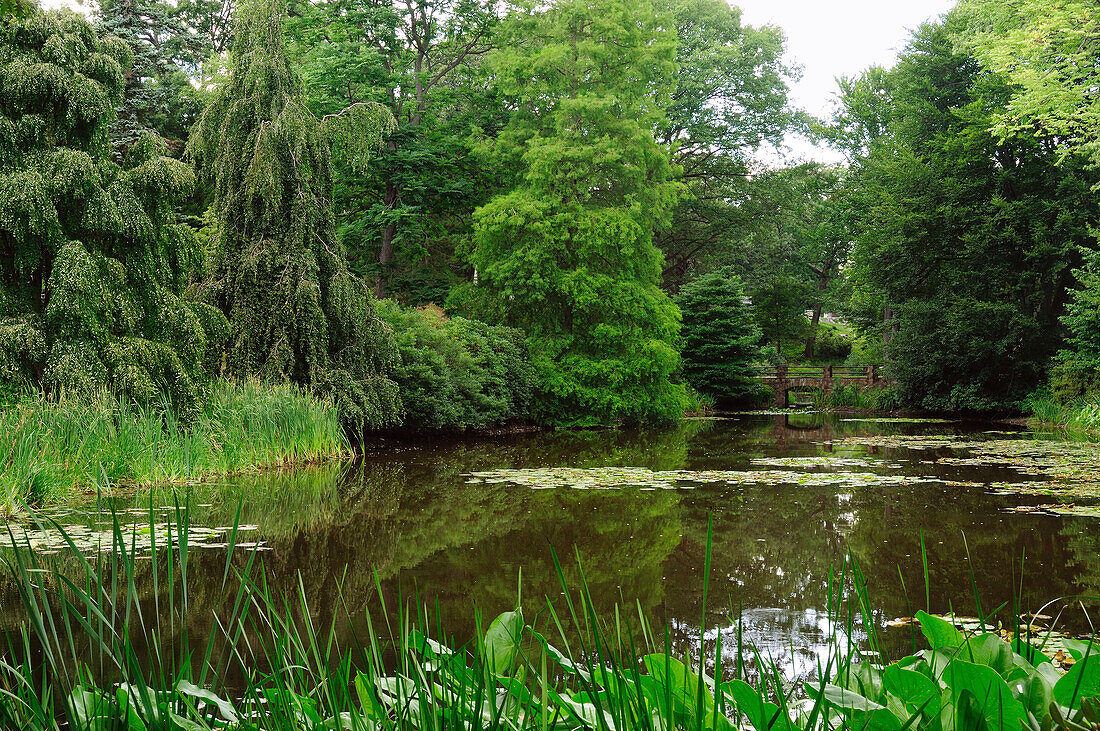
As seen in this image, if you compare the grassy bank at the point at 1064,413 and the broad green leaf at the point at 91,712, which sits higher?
the broad green leaf at the point at 91,712

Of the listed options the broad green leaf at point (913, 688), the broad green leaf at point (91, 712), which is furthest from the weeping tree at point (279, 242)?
the broad green leaf at point (913, 688)

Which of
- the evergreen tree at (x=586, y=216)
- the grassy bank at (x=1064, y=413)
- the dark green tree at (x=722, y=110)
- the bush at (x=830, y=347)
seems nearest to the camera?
the grassy bank at (x=1064, y=413)

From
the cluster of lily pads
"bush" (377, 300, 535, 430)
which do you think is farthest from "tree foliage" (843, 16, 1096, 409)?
the cluster of lily pads

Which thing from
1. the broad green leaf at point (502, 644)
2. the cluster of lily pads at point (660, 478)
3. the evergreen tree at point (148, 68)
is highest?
the evergreen tree at point (148, 68)

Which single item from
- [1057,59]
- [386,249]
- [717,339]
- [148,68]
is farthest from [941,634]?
[148,68]

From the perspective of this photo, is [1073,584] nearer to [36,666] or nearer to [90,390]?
[36,666]

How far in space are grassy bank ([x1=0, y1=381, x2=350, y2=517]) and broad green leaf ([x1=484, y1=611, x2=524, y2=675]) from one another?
3.09 meters

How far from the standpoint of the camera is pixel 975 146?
18.7 meters

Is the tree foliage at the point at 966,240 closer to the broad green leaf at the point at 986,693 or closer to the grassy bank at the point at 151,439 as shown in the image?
the grassy bank at the point at 151,439

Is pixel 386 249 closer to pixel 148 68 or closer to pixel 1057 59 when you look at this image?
pixel 148 68

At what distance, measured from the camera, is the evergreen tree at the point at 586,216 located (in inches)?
648

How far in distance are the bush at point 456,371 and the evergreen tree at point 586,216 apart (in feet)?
3.37

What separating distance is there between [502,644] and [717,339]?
22.2 metres

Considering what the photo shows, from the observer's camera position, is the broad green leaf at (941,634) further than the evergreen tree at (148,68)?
No
